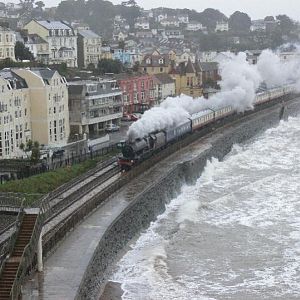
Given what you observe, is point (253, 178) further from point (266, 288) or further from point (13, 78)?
point (266, 288)

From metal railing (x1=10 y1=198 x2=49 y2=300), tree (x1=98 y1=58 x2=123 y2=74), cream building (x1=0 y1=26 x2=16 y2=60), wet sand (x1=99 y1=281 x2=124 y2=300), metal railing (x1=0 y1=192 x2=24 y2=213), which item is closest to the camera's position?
metal railing (x1=10 y1=198 x2=49 y2=300)

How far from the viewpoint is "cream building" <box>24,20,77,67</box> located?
58.7 metres

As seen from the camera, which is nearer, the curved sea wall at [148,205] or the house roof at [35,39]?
the curved sea wall at [148,205]

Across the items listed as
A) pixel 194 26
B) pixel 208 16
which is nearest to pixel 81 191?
pixel 194 26

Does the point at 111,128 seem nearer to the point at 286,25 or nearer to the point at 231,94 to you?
the point at 231,94

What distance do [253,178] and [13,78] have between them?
44.4 ft

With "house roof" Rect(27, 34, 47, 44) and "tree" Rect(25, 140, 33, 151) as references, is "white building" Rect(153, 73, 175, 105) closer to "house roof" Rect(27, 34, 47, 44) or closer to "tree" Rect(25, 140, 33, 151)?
"house roof" Rect(27, 34, 47, 44)

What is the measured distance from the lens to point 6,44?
1928 inches

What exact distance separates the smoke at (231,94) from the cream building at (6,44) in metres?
12.4

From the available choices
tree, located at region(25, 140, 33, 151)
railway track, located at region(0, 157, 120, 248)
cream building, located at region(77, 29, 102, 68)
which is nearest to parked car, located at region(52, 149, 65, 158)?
tree, located at region(25, 140, 33, 151)

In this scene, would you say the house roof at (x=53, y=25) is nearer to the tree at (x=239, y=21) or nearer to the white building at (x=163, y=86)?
the white building at (x=163, y=86)

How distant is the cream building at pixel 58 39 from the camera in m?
58.7

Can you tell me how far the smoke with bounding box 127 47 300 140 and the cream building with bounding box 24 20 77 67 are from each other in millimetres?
12798

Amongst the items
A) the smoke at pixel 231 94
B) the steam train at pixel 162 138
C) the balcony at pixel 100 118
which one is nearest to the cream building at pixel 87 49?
the smoke at pixel 231 94
